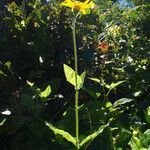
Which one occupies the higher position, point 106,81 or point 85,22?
point 85,22

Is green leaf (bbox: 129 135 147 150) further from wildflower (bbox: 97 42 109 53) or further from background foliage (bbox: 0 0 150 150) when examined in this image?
wildflower (bbox: 97 42 109 53)

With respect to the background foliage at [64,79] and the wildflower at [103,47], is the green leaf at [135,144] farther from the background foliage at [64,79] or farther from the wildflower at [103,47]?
the wildflower at [103,47]

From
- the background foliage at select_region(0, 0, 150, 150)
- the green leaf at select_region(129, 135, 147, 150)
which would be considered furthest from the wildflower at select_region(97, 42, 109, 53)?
the green leaf at select_region(129, 135, 147, 150)

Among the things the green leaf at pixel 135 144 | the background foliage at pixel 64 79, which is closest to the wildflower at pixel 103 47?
the background foliage at pixel 64 79

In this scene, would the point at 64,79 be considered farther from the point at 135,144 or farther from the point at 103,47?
the point at 135,144

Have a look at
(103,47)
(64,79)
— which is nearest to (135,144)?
(64,79)

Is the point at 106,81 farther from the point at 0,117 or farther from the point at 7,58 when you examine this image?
the point at 0,117

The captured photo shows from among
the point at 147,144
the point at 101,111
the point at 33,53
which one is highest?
the point at 33,53

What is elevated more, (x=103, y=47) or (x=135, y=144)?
(x=103, y=47)

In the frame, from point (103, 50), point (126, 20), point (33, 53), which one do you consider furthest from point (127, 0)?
point (33, 53)

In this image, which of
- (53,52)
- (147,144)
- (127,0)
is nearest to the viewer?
(147,144)
